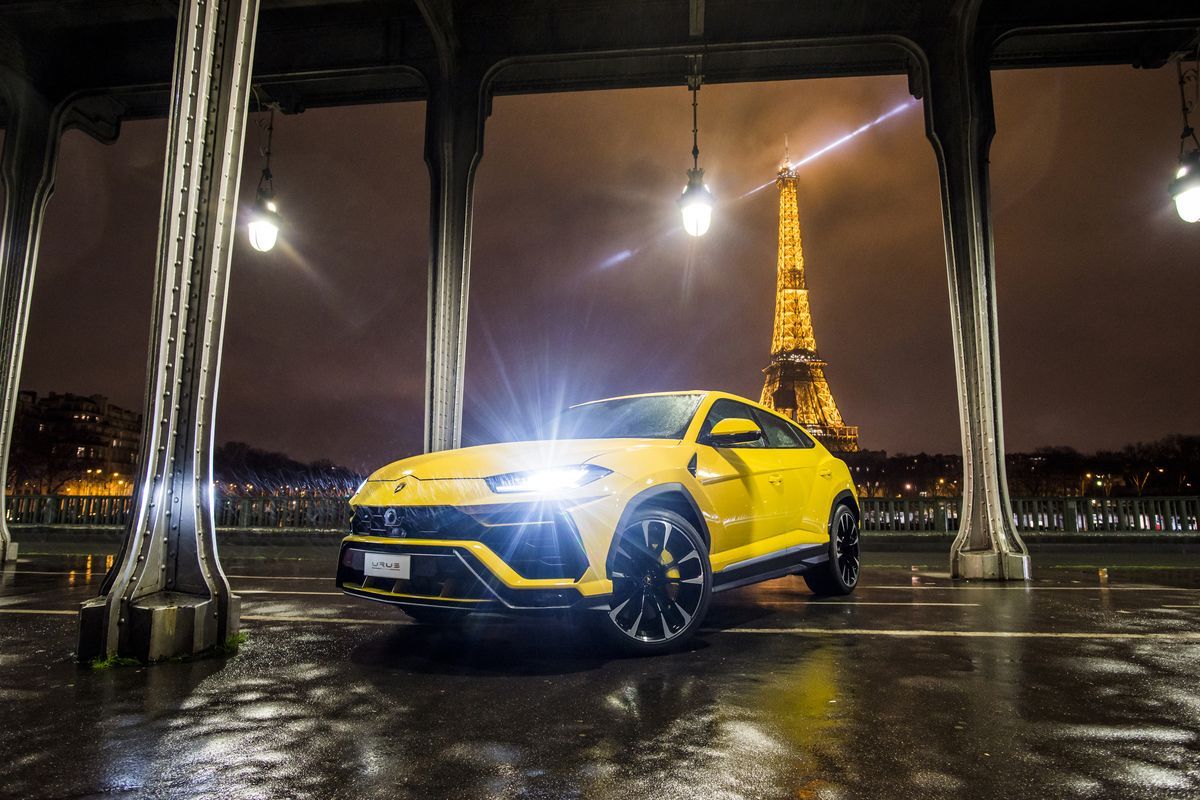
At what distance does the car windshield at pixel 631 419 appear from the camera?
16.2 ft

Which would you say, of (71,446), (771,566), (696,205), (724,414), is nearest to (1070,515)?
(696,205)

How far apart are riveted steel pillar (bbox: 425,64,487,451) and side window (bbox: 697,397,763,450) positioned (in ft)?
13.3

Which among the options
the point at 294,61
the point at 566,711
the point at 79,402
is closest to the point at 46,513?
the point at 294,61

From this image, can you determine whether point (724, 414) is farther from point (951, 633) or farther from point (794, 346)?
point (794, 346)

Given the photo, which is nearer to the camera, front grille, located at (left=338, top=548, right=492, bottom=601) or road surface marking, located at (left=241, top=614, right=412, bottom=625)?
front grille, located at (left=338, top=548, right=492, bottom=601)

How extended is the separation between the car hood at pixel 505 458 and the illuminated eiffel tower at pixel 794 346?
56.8 metres

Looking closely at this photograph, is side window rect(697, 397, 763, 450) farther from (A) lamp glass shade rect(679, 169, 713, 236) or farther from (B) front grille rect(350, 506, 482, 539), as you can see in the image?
(A) lamp glass shade rect(679, 169, 713, 236)

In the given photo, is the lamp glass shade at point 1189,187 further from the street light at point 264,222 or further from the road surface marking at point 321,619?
the street light at point 264,222

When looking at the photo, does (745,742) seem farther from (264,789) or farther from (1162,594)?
(1162,594)

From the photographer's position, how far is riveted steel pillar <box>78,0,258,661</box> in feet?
13.0

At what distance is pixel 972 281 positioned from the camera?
317 inches

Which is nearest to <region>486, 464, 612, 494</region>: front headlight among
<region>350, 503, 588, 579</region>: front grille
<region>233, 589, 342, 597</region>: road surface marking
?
<region>350, 503, 588, 579</region>: front grille

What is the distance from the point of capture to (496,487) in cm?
386

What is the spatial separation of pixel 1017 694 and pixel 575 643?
7.77ft
